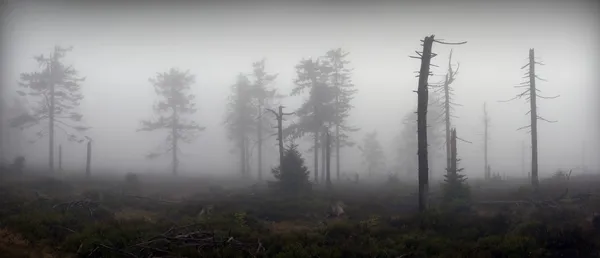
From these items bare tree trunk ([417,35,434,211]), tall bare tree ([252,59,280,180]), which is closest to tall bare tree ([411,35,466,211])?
bare tree trunk ([417,35,434,211])

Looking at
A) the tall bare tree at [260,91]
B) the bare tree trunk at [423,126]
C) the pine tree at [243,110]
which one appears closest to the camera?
the bare tree trunk at [423,126]

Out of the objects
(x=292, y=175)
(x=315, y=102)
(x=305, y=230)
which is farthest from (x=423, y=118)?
(x=315, y=102)

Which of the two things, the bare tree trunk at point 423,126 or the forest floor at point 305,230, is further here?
the bare tree trunk at point 423,126

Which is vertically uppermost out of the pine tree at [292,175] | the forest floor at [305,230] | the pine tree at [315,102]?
the pine tree at [315,102]

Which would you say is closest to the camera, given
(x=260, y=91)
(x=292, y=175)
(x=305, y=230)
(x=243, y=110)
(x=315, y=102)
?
(x=305, y=230)

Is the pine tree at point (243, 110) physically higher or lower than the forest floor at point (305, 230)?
higher

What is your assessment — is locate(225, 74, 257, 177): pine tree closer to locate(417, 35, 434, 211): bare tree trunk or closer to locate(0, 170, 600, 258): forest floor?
locate(0, 170, 600, 258): forest floor

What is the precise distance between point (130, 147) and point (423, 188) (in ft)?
337

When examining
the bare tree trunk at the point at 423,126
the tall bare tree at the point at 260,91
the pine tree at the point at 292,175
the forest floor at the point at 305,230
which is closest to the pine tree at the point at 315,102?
the tall bare tree at the point at 260,91

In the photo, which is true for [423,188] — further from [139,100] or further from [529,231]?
[139,100]

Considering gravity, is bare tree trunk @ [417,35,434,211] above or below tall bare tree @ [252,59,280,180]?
below

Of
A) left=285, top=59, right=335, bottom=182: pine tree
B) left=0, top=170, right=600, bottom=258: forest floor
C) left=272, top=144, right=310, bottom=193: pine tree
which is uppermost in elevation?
left=285, top=59, right=335, bottom=182: pine tree

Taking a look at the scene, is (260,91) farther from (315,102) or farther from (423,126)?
(423,126)

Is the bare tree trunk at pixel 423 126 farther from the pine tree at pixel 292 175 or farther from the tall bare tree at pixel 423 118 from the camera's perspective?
the pine tree at pixel 292 175
